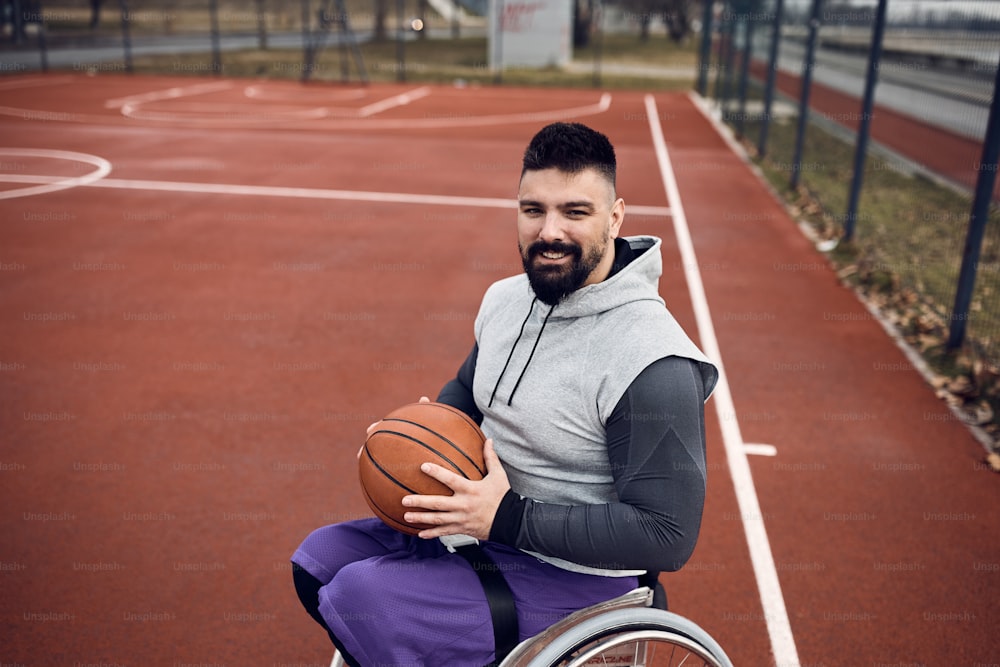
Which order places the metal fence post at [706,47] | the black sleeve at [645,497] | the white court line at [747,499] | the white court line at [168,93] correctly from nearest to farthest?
1. the black sleeve at [645,497]
2. the white court line at [747,499]
3. the white court line at [168,93]
4. the metal fence post at [706,47]

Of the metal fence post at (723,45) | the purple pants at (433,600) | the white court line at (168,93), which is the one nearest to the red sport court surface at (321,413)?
the purple pants at (433,600)

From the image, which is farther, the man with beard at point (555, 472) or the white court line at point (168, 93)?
the white court line at point (168, 93)

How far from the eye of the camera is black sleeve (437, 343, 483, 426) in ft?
8.53

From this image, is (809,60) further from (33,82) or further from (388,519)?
(33,82)

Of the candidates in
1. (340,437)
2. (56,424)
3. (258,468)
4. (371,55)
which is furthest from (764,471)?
(371,55)

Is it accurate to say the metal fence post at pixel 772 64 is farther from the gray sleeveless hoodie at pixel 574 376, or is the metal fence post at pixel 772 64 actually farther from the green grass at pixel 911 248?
the gray sleeveless hoodie at pixel 574 376

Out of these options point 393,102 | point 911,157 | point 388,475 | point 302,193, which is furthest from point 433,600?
→ point 393,102

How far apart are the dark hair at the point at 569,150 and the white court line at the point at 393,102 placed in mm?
15690

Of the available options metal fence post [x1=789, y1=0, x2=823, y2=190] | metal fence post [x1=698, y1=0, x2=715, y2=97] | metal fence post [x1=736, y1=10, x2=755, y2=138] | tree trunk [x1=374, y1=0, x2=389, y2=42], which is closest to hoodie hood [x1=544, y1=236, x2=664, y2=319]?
metal fence post [x1=789, y1=0, x2=823, y2=190]

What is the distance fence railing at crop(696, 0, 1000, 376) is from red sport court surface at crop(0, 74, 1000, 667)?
1.57ft

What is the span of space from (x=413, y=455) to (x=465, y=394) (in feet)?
1.43

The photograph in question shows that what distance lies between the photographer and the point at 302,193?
10289 millimetres

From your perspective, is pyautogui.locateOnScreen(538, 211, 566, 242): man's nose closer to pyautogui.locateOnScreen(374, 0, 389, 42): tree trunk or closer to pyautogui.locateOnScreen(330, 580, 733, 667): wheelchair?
pyautogui.locateOnScreen(330, 580, 733, 667): wheelchair

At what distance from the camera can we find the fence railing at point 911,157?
6086 mm
